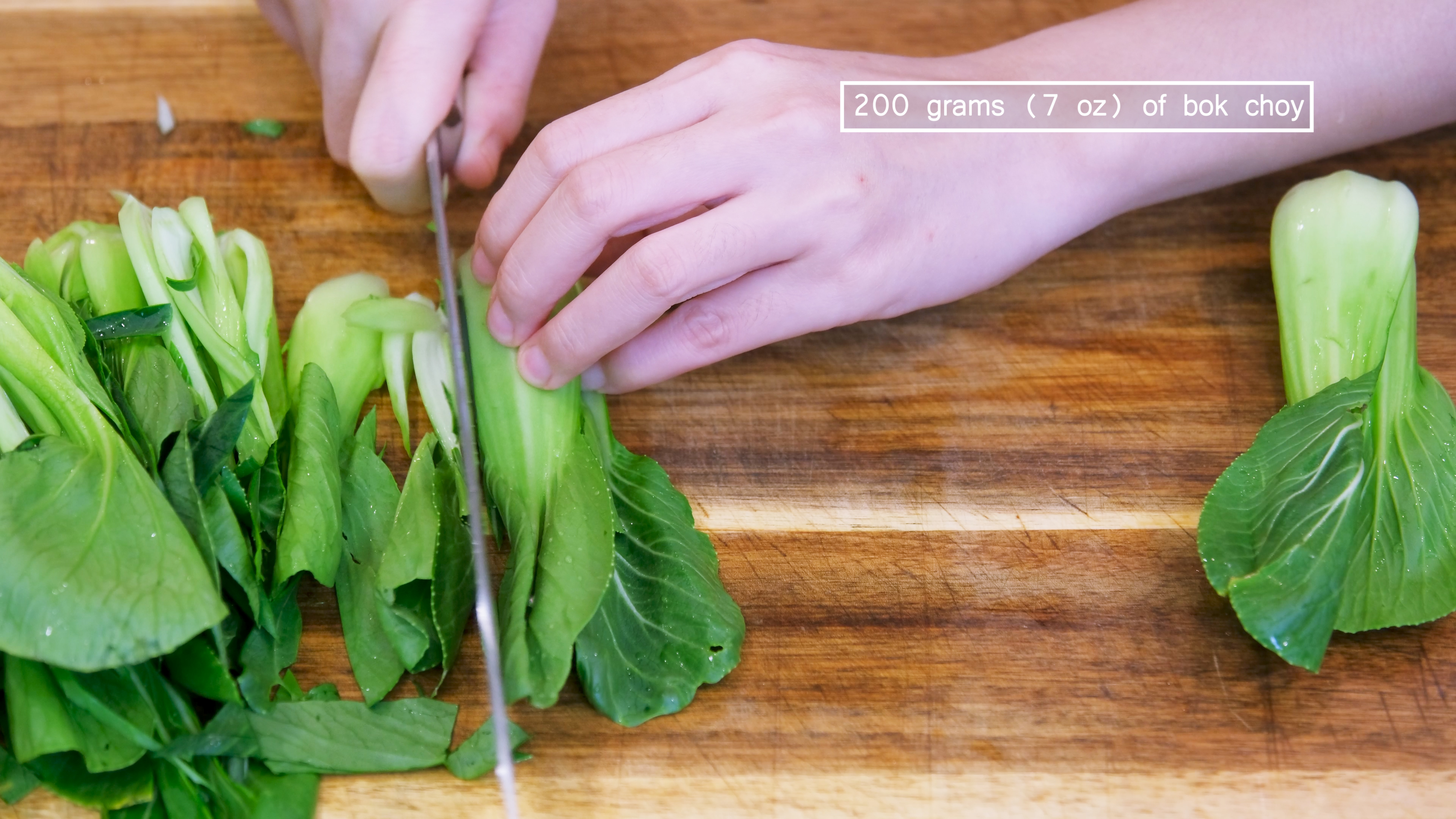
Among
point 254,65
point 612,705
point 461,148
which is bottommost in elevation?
point 612,705

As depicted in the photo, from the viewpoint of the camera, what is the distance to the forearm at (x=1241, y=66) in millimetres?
1287

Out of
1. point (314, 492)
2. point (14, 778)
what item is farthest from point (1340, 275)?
point (14, 778)

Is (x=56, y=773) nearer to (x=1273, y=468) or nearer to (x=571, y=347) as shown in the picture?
(x=571, y=347)

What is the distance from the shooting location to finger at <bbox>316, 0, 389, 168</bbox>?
4.21ft

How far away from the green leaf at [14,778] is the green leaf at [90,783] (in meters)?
0.01

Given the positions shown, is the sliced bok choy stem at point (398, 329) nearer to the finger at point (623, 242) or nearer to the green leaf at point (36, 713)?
the finger at point (623, 242)

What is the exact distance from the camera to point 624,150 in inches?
43.9

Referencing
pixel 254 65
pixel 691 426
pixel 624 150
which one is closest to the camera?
pixel 624 150

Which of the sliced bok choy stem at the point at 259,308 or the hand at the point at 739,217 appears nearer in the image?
the hand at the point at 739,217

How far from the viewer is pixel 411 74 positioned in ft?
4.06

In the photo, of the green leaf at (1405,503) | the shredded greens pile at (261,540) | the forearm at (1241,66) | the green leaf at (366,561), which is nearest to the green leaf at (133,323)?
the shredded greens pile at (261,540)

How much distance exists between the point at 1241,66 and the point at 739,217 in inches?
27.1

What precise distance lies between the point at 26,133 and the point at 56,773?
96 centimetres

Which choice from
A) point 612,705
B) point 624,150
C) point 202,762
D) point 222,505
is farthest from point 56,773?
point 624,150
